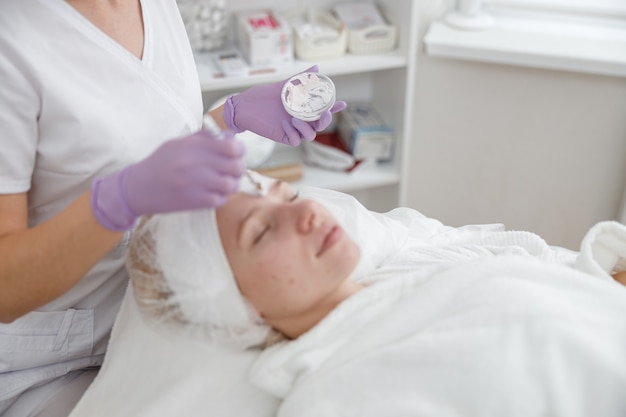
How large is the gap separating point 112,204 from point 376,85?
1.77 metres

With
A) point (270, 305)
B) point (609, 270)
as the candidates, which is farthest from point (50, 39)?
point (609, 270)

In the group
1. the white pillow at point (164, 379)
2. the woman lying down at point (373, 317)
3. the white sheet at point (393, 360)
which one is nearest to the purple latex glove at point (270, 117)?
the woman lying down at point (373, 317)

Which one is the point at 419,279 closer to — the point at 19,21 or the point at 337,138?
the point at 19,21

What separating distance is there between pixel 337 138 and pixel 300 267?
149cm

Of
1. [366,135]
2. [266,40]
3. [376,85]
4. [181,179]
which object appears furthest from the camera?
[376,85]

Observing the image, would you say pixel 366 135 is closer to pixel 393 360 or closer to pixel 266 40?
pixel 266 40

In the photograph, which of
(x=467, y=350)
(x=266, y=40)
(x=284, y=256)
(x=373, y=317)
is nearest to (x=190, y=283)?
(x=284, y=256)

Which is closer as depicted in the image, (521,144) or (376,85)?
(521,144)

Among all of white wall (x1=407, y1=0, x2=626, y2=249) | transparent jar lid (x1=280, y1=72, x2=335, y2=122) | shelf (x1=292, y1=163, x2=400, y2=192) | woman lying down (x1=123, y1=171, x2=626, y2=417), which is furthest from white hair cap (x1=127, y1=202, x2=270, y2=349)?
white wall (x1=407, y1=0, x2=626, y2=249)

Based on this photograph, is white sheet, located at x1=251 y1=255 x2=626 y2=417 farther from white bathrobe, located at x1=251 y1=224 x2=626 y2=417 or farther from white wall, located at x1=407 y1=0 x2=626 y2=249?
white wall, located at x1=407 y1=0 x2=626 y2=249

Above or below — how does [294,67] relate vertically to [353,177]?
above

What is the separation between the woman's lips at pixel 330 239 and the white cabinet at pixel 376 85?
1.09m

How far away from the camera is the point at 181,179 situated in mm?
886

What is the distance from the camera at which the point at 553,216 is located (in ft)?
8.06
